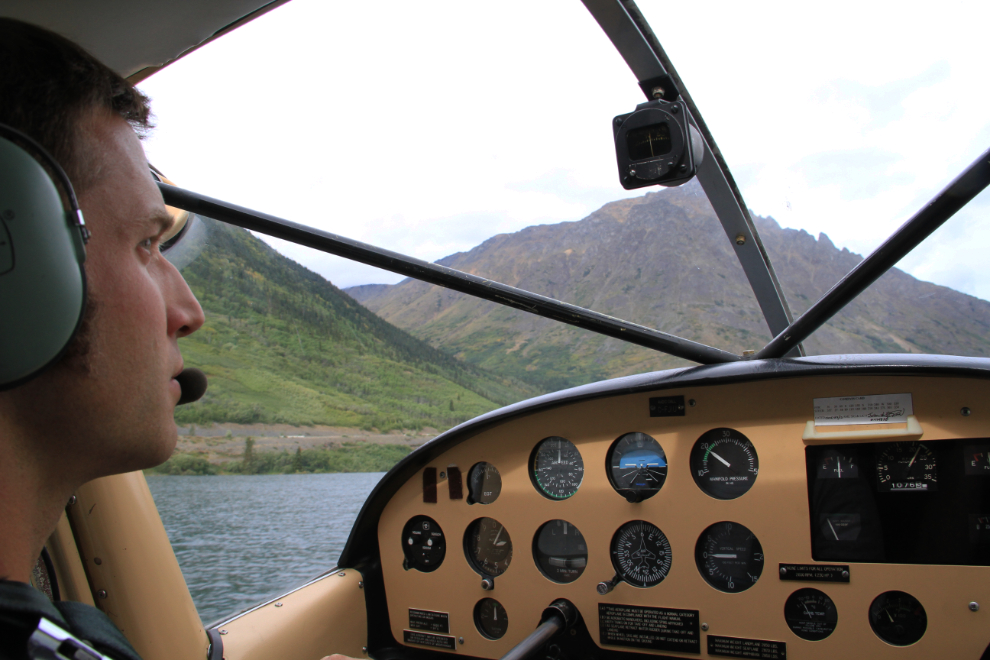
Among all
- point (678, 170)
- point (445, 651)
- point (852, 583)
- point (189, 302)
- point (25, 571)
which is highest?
point (678, 170)

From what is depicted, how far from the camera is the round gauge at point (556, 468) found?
7.47 feet

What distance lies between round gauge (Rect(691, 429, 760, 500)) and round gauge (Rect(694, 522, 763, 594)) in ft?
0.40

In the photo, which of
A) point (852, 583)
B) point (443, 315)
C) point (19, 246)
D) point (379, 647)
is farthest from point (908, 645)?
point (443, 315)

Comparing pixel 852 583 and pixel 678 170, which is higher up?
pixel 678 170

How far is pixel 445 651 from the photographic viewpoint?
7.93ft

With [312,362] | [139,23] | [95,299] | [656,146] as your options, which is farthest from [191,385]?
[312,362]

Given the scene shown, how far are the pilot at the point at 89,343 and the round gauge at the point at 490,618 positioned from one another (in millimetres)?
1856

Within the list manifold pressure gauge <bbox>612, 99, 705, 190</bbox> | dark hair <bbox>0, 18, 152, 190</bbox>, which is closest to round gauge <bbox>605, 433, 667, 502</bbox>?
manifold pressure gauge <bbox>612, 99, 705, 190</bbox>

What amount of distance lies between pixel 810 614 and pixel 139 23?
246 cm

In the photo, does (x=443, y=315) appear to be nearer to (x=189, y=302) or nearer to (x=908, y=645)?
(x=908, y=645)

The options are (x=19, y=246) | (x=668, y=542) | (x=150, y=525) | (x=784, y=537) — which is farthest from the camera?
(x=668, y=542)

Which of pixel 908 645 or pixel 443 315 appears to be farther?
pixel 443 315

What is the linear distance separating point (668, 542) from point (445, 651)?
3.30 ft

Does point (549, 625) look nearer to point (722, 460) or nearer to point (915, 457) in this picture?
point (722, 460)
